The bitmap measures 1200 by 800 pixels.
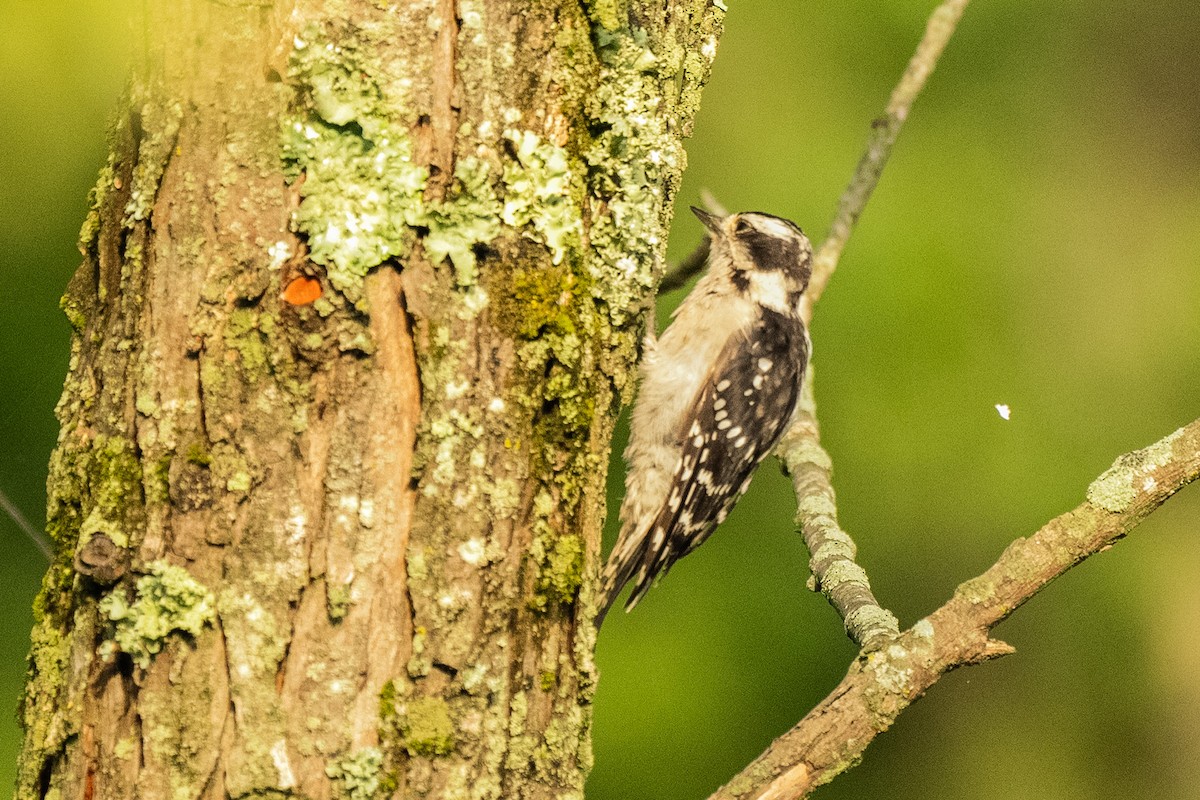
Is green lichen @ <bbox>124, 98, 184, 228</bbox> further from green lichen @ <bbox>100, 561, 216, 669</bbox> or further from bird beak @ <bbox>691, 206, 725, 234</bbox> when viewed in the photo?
bird beak @ <bbox>691, 206, 725, 234</bbox>

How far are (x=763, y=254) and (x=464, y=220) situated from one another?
2799 millimetres

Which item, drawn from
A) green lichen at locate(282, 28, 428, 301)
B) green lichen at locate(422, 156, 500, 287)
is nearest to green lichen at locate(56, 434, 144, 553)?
green lichen at locate(282, 28, 428, 301)

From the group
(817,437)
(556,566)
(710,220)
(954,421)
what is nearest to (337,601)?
(556,566)

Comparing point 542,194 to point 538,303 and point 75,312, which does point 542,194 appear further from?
point 75,312

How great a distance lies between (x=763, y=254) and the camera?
4770mm

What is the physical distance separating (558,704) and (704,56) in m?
1.39

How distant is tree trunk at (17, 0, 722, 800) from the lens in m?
2.01

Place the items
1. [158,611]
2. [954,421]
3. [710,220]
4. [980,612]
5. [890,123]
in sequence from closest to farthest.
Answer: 1. [158,611]
2. [980,612]
3. [890,123]
4. [710,220]
5. [954,421]

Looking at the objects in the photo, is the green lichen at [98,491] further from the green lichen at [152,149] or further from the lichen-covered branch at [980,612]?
the lichen-covered branch at [980,612]

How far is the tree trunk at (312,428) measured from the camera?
2006 millimetres

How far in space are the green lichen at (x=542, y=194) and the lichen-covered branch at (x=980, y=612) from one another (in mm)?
1035

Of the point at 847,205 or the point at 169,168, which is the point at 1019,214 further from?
the point at 169,168

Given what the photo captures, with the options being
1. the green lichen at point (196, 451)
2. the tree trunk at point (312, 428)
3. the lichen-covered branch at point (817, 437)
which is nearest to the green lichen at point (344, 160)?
the tree trunk at point (312, 428)

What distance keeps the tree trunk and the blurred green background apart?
3.42 metres
